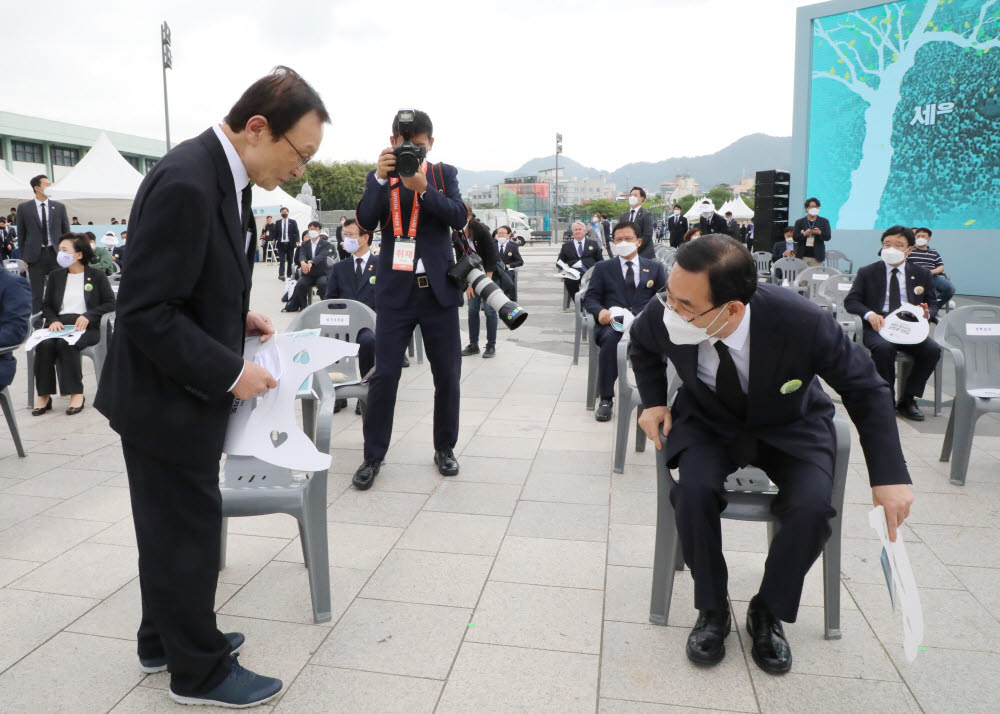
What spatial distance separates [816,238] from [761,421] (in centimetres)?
1072

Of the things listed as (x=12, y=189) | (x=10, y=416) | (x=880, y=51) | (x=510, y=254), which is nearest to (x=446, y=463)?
(x=10, y=416)

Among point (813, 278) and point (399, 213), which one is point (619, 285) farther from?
point (813, 278)

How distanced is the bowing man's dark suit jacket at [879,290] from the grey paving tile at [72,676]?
219 inches

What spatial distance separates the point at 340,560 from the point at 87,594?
3.16 ft

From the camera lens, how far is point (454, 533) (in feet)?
11.3

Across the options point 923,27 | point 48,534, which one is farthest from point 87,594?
point 923,27

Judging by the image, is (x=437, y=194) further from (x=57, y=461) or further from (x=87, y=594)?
(x=57, y=461)

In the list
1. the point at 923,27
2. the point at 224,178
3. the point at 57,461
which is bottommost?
the point at 57,461

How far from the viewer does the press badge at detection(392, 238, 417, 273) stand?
3.86 meters

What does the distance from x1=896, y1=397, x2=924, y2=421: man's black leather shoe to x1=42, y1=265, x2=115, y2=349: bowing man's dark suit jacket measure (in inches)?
251

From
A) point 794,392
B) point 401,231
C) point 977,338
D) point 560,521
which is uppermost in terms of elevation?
point 401,231

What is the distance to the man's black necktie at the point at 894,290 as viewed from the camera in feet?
19.3

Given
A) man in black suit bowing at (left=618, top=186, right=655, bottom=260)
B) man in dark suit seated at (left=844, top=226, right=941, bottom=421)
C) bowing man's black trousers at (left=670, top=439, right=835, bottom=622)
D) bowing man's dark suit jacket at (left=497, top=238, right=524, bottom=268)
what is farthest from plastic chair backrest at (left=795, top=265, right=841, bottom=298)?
bowing man's black trousers at (left=670, top=439, right=835, bottom=622)

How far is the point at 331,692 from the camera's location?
2.24 m
